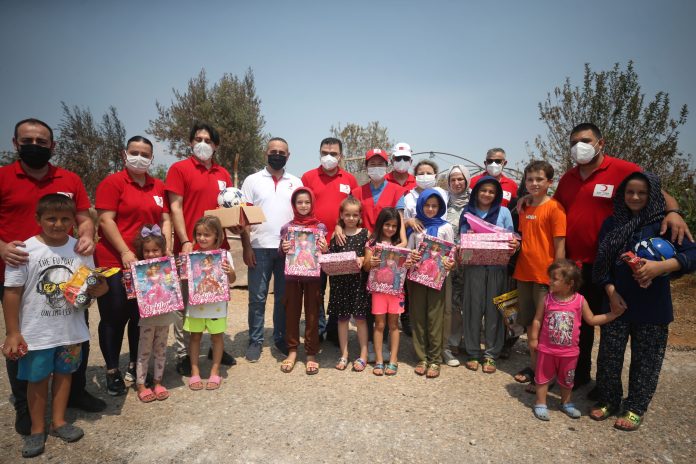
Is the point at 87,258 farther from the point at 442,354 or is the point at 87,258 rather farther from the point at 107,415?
the point at 442,354

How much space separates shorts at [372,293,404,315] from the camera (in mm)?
4465

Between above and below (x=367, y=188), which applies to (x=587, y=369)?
below

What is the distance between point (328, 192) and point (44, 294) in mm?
3256

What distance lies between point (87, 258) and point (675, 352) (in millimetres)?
7921

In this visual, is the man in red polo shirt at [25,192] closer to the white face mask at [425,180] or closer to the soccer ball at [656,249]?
the white face mask at [425,180]

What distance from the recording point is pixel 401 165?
572 centimetres

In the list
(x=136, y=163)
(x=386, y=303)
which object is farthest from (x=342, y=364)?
(x=136, y=163)

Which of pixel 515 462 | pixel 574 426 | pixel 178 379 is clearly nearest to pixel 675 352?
pixel 574 426

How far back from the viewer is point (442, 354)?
195 inches

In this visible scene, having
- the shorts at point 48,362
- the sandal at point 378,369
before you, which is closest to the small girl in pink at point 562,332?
the sandal at point 378,369

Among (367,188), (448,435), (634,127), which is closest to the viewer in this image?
(448,435)

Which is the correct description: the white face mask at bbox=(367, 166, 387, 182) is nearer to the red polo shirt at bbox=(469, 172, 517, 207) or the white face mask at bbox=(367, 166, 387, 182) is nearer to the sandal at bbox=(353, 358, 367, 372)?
the red polo shirt at bbox=(469, 172, 517, 207)

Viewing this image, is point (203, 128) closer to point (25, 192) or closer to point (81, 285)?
point (25, 192)

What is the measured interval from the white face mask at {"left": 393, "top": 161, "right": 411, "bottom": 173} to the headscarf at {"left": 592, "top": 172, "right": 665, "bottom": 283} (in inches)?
109
